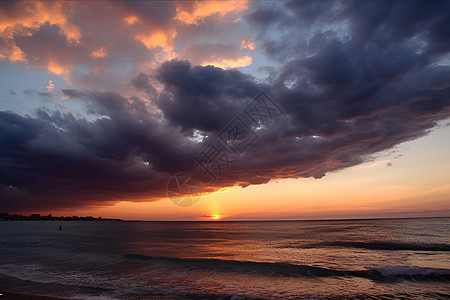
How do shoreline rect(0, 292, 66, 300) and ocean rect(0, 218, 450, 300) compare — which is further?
ocean rect(0, 218, 450, 300)

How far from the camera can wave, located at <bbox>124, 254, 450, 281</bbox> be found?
18.4m

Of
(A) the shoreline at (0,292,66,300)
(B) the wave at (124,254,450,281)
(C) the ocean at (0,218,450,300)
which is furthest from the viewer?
(B) the wave at (124,254,450,281)

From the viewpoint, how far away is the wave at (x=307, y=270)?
18391mm

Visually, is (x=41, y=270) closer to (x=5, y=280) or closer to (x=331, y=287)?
(x=5, y=280)

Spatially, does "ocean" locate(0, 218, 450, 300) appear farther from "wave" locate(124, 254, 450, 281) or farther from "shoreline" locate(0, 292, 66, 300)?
"shoreline" locate(0, 292, 66, 300)

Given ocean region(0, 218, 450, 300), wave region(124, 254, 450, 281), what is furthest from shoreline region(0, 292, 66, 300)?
wave region(124, 254, 450, 281)

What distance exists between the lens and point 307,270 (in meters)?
20.7

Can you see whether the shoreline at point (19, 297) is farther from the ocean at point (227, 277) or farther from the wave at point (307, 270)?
the wave at point (307, 270)

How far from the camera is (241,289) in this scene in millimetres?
15539

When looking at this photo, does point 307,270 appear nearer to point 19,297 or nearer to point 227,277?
point 227,277

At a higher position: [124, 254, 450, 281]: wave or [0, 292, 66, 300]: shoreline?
[0, 292, 66, 300]: shoreline

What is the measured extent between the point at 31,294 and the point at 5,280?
554 cm

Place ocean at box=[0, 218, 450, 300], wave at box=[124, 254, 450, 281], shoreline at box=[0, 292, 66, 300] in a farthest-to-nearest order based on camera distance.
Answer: wave at box=[124, 254, 450, 281] < ocean at box=[0, 218, 450, 300] < shoreline at box=[0, 292, 66, 300]

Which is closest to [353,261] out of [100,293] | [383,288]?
[383,288]
